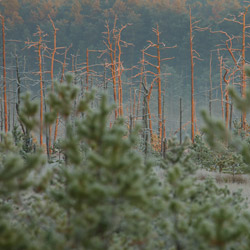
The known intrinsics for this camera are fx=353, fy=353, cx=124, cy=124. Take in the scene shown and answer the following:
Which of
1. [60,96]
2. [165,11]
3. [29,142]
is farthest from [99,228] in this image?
[165,11]


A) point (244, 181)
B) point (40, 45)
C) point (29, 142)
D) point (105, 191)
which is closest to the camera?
point (105, 191)

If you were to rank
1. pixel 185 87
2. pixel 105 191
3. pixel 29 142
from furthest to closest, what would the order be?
pixel 185 87 → pixel 29 142 → pixel 105 191

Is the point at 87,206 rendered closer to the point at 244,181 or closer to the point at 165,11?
the point at 244,181

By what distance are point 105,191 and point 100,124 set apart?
2.68 feet

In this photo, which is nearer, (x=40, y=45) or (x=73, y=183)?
(x=73, y=183)

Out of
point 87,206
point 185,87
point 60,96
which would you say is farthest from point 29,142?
point 185,87

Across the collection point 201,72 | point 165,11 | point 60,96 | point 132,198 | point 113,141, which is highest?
point 165,11

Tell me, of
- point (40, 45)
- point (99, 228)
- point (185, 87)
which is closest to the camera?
point (99, 228)

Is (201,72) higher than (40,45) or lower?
higher

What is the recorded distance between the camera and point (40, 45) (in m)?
18.9

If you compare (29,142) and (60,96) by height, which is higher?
(60,96)

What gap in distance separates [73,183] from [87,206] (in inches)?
18.6

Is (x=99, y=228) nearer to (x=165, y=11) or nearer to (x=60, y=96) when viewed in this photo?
(x=60, y=96)

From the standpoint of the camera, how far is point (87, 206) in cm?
400
